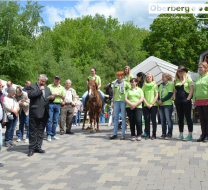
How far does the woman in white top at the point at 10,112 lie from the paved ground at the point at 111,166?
0.47m

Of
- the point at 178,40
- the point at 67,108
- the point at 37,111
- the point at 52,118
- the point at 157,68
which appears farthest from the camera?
the point at 178,40

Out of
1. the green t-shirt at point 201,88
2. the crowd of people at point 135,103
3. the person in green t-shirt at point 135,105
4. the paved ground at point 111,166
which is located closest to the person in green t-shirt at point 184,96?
the crowd of people at point 135,103

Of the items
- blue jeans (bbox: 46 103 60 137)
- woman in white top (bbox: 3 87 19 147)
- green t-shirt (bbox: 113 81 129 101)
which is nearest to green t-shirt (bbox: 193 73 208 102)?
green t-shirt (bbox: 113 81 129 101)

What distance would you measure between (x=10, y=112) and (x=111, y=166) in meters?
4.00

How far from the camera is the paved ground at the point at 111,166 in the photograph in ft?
15.6

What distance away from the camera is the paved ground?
15.6 feet

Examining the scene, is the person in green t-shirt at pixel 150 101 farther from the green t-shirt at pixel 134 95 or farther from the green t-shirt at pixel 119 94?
the green t-shirt at pixel 119 94

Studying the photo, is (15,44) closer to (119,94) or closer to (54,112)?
(54,112)

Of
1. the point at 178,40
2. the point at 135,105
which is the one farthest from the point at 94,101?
the point at 178,40

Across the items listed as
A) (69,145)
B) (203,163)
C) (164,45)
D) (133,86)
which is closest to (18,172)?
(69,145)

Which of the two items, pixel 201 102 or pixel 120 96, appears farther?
pixel 120 96

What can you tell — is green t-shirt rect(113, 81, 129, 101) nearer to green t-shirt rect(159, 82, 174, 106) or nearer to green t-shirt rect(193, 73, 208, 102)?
green t-shirt rect(159, 82, 174, 106)

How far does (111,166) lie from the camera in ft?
18.9

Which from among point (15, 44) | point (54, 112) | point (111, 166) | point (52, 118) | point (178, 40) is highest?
point (178, 40)
